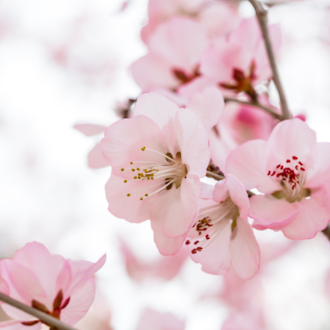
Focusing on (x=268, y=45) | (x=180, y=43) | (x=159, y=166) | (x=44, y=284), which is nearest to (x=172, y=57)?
(x=180, y=43)

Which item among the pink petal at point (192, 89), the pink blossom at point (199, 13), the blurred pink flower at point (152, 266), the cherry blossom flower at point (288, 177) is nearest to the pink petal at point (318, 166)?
the cherry blossom flower at point (288, 177)

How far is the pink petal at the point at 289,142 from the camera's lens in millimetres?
383

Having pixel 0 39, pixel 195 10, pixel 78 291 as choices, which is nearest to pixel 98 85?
pixel 0 39

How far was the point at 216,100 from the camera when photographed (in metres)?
0.37

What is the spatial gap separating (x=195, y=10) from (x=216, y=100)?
2.08 ft

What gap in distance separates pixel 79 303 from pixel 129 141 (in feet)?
0.66

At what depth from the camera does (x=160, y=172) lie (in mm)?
403

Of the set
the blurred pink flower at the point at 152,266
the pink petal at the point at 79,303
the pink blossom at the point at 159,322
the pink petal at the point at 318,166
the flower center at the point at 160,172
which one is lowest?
the blurred pink flower at the point at 152,266

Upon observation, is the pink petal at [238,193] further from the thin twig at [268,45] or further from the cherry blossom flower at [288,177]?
the thin twig at [268,45]

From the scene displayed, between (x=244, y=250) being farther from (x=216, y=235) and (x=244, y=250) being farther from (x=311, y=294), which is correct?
(x=311, y=294)

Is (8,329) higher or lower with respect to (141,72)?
lower

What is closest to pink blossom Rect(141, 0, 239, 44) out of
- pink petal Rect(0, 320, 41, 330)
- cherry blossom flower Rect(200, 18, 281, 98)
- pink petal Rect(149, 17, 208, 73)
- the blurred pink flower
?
pink petal Rect(149, 17, 208, 73)

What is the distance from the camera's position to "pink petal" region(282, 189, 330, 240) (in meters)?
0.35

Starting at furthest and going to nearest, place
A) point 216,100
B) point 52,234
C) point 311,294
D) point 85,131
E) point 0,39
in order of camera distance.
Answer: point 0,39 → point 52,234 → point 311,294 → point 85,131 → point 216,100
